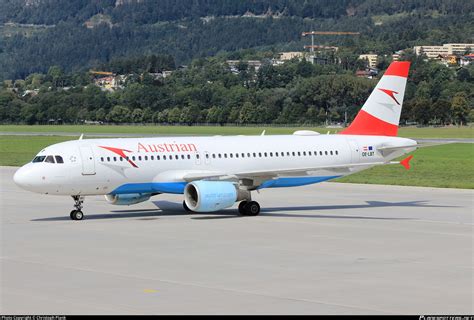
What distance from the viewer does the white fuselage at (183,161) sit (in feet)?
137

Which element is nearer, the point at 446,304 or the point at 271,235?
the point at 446,304

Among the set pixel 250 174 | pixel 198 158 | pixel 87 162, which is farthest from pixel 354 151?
pixel 87 162

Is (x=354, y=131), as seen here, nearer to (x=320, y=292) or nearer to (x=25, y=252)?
(x=25, y=252)

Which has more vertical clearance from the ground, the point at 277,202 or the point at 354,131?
the point at 354,131

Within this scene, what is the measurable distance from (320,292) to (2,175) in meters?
51.2

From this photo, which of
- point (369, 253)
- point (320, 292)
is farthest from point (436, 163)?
point (320, 292)

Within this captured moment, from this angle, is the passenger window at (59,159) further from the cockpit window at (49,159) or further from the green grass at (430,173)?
the green grass at (430,173)

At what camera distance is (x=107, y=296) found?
2448 centimetres

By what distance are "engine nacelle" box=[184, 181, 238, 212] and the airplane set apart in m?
0.04

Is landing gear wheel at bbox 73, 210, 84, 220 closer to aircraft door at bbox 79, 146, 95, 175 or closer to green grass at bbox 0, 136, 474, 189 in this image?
aircraft door at bbox 79, 146, 95, 175

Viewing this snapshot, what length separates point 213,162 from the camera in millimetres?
44781

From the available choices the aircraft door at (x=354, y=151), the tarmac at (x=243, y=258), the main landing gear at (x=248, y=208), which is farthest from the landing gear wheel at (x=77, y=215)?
the aircraft door at (x=354, y=151)

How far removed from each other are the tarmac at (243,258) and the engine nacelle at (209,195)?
2.46 feet

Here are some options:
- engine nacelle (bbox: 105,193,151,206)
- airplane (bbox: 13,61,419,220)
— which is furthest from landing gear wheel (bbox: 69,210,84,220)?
engine nacelle (bbox: 105,193,151,206)
